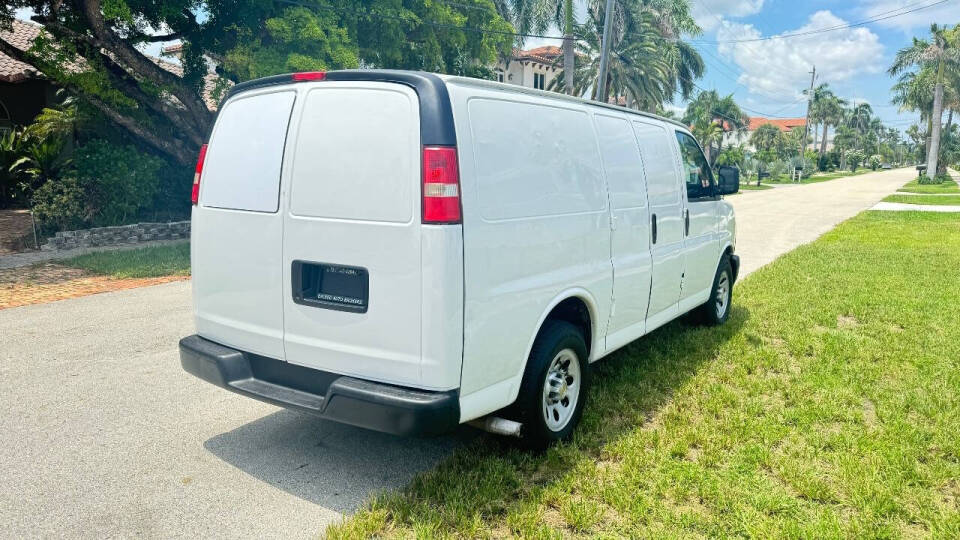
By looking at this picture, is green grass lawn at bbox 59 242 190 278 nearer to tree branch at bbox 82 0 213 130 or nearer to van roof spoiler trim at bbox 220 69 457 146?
tree branch at bbox 82 0 213 130

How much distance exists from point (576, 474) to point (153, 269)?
8.82 metres

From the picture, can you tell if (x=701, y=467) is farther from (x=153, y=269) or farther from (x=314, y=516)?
(x=153, y=269)

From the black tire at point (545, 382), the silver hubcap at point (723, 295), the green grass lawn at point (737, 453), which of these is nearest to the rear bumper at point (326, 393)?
the green grass lawn at point (737, 453)

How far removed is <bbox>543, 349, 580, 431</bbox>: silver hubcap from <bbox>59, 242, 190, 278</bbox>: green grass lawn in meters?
7.83

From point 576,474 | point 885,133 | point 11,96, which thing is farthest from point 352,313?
point 885,133

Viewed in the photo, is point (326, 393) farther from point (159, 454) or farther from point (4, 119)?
point (4, 119)

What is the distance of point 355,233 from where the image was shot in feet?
10.4

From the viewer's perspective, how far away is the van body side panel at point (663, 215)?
5.04m

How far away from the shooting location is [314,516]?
3.21 m

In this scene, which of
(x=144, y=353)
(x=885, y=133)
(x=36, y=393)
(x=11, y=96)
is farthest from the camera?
(x=885, y=133)

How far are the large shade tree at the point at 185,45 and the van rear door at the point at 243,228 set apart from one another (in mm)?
11132

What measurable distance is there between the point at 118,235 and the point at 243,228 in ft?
37.2

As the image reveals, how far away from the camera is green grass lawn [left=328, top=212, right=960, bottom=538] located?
3180 millimetres

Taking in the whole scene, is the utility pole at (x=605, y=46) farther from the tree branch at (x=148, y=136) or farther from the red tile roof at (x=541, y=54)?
the red tile roof at (x=541, y=54)
